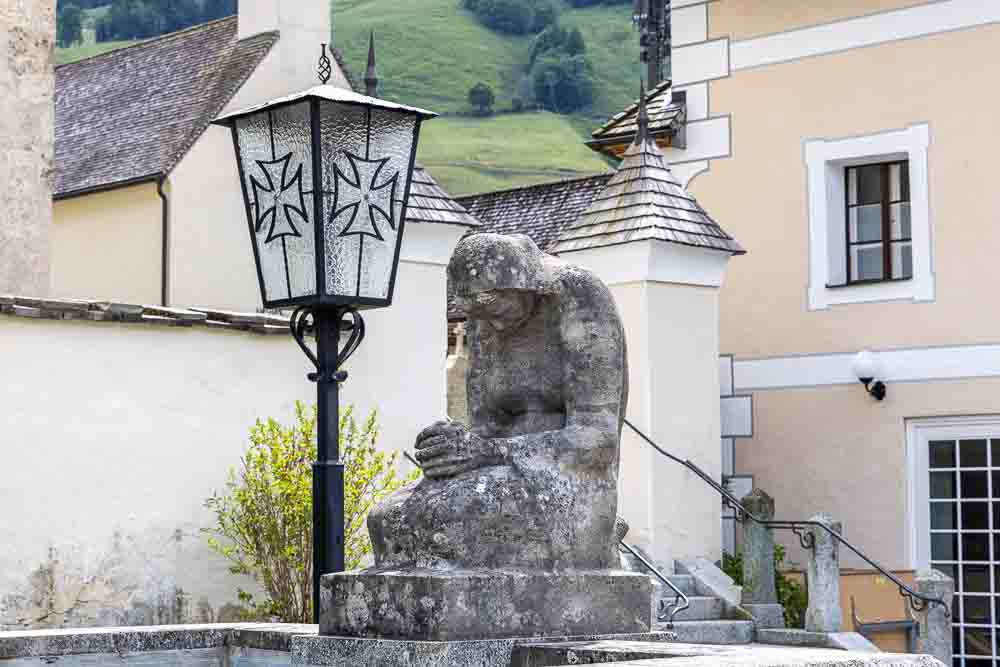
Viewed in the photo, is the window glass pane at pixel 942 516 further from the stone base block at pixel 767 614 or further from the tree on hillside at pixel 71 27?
the tree on hillside at pixel 71 27

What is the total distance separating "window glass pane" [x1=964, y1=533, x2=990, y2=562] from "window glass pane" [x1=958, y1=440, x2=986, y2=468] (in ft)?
2.29

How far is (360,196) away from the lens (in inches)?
336

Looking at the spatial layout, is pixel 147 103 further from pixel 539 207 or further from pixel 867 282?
pixel 867 282

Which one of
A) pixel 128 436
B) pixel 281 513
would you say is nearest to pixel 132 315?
pixel 128 436

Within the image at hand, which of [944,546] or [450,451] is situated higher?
[450,451]

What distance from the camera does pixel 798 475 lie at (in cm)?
1903

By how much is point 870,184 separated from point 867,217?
1.16ft

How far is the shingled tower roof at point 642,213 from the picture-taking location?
53.5 feet

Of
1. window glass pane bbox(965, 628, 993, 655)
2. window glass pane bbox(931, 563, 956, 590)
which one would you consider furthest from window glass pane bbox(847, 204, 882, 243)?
window glass pane bbox(965, 628, 993, 655)

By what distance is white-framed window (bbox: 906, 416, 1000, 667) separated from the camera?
17656mm

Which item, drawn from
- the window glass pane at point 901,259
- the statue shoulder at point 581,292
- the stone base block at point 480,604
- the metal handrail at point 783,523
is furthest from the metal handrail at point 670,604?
the stone base block at point 480,604

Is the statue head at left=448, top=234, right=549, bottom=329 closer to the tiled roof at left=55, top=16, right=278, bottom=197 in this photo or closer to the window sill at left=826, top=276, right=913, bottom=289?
the window sill at left=826, top=276, right=913, bottom=289

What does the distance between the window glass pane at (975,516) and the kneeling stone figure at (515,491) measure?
11807 millimetres

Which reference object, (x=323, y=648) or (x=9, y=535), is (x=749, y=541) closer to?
(x=9, y=535)
